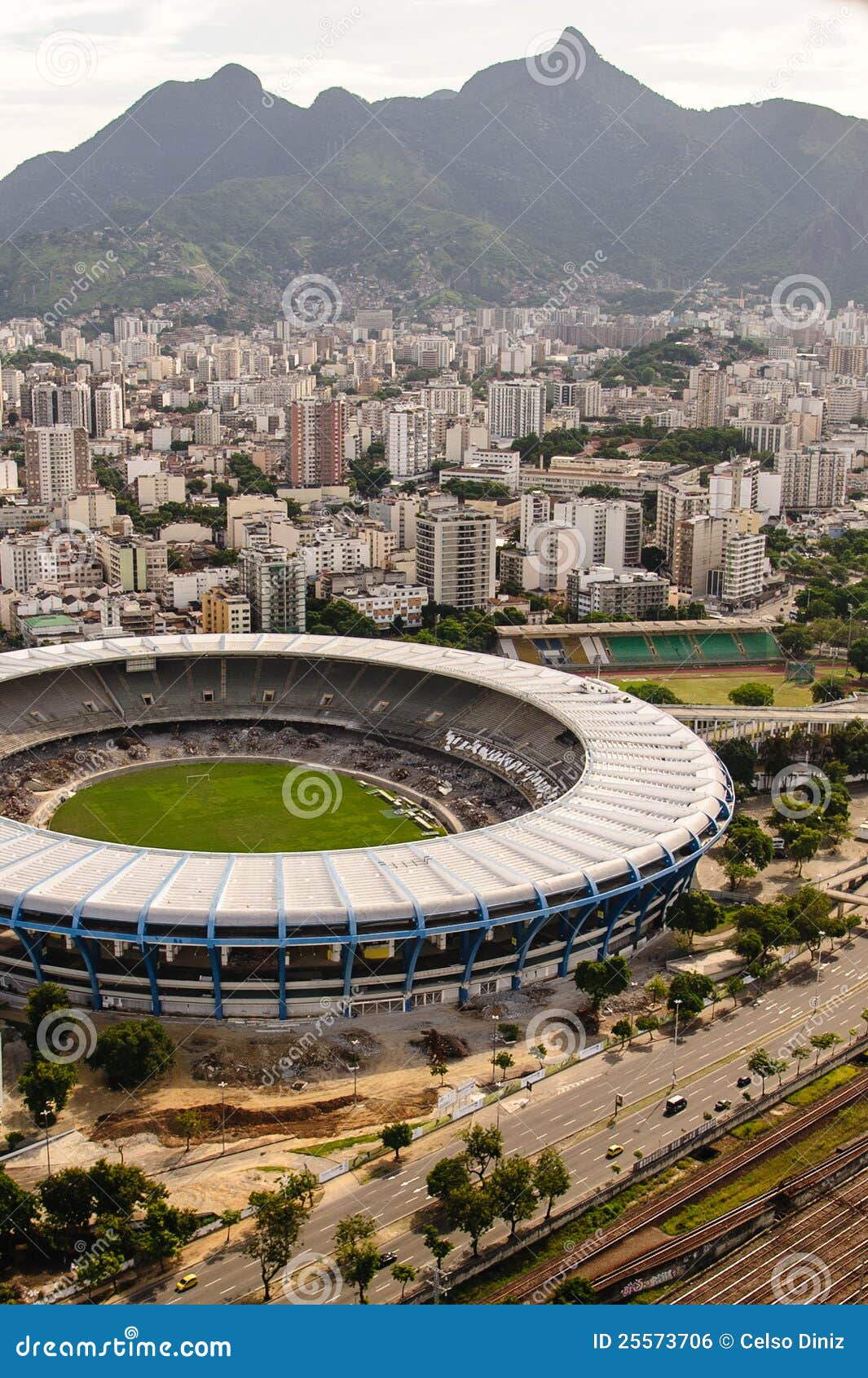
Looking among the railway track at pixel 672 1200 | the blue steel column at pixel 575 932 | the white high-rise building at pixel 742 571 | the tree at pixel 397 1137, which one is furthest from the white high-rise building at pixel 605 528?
the tree at pixel 397 1137

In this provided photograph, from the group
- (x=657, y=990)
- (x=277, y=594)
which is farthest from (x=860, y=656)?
(x=657, y=990)

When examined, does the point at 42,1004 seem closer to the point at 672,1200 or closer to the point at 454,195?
the point at 672,1200

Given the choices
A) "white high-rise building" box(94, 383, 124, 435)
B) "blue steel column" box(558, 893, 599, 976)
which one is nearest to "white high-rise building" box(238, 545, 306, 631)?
"blue steel column" box(558, 893, 599, 976)

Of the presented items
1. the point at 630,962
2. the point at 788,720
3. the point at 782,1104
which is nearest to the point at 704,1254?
the point at 782,1104

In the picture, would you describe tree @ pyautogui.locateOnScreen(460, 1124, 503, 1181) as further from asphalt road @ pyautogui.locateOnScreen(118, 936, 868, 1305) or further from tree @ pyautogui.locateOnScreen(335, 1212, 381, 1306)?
tree @ pyautogui.locateOnScreen(335, 1212, 381, 1306)

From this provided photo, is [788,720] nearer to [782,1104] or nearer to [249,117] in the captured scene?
[782,1104]

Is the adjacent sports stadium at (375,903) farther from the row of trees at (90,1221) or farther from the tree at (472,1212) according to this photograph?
the tree at (472,1212)
